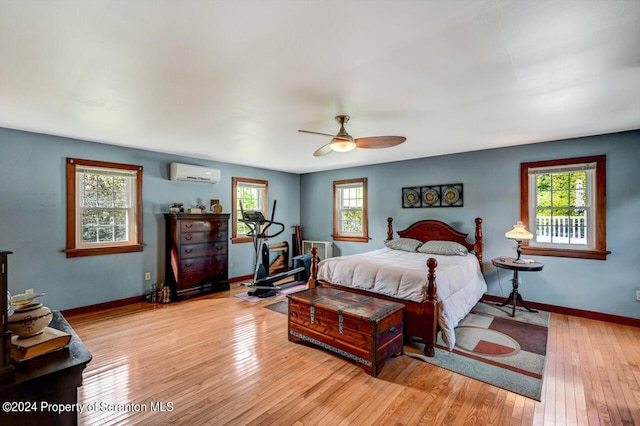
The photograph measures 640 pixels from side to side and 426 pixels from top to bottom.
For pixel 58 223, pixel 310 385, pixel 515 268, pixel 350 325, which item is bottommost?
pixel 310 385

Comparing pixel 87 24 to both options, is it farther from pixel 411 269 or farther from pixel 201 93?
pixel 411 269

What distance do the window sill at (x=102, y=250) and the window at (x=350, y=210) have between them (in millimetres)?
3819

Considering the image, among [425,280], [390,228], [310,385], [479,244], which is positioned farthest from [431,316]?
[390,228]

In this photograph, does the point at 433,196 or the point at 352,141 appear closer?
the point at 352,141

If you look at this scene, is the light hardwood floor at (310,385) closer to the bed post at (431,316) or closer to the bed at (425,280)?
the bed post at (431,316)

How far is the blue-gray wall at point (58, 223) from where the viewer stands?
11.9 ft

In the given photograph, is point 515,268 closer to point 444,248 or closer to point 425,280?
point 444,248

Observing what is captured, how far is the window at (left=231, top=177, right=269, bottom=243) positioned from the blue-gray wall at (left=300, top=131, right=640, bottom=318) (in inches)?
75.0

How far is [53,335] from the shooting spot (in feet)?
3.91

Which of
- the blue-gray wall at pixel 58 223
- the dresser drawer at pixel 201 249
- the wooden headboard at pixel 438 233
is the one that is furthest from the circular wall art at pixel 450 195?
the blue-gray wall at pixel 58 223

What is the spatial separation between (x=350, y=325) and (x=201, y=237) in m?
3.34

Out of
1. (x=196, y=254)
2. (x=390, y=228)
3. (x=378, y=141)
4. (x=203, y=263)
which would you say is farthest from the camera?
(x=390, y=228)

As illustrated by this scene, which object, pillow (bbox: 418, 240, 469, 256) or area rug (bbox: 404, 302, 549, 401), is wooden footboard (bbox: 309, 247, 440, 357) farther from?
pillow (bbox: 418, 240, 469, 256)

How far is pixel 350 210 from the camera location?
652 centimetres
